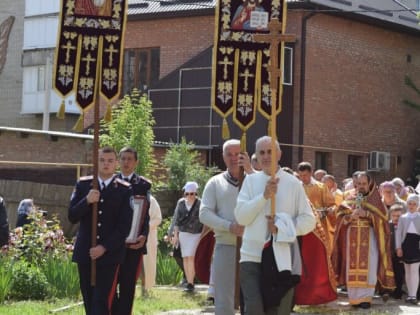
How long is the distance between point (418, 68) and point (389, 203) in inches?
828

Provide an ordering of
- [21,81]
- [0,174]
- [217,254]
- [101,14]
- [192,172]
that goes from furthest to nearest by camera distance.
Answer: [21,81]
[192,172]
[0,174]
[101,14]
[217,254]

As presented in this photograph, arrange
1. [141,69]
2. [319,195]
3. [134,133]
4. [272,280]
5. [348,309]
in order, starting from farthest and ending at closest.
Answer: [141,69], [134,133], [319,195], [348,309], [272,280]

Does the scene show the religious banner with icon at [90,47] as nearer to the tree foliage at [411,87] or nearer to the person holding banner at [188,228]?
the person holding banner at [188,228]

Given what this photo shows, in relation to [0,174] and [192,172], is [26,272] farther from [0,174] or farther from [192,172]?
[192,172]

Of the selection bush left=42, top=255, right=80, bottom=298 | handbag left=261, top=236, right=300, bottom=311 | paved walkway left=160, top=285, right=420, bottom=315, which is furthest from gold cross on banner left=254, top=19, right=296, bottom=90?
bush left=42, top=255, right=80, bottom=298

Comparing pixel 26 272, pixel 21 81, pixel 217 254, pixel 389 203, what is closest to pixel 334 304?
pixel 389 203

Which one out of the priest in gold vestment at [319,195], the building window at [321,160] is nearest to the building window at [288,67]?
the building window at [321,160]

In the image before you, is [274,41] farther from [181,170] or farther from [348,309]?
[181,170]

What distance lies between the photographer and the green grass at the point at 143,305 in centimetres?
1410

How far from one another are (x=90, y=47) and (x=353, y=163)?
2303 centimetres

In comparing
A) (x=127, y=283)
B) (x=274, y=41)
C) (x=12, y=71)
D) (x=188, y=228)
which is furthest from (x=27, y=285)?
(x=12, y=71)

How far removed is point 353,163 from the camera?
34812 mm

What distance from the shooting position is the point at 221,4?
13.5 m

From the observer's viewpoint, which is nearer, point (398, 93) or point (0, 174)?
point (0, 174)
